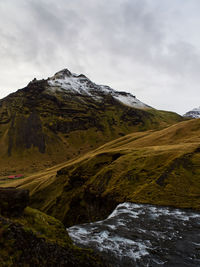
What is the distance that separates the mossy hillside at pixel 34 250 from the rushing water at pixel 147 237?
201 centimetres

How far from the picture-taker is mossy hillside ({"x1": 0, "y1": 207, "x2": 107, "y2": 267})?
6250 mm

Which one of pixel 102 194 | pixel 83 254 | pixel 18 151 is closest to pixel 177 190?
pixel 102 194

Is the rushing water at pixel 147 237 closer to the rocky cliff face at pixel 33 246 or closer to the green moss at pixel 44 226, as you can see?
the green moss at pixel 44 226

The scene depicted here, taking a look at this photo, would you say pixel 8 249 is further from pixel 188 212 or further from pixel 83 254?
pixel 188 212

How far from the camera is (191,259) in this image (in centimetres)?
900

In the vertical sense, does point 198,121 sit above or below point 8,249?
above

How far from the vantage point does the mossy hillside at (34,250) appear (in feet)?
20.5

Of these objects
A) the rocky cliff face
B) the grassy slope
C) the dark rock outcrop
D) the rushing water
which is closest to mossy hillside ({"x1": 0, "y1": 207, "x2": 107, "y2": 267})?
the rocky cliff face

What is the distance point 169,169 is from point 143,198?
6.42 meters

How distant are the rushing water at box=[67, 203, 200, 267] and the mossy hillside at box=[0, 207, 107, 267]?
2.01 m

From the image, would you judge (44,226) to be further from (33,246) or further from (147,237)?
(147,237)

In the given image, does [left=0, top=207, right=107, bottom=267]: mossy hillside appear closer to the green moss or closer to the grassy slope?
the green moss

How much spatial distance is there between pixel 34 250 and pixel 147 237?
7421mm

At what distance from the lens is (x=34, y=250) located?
677 centimetres
